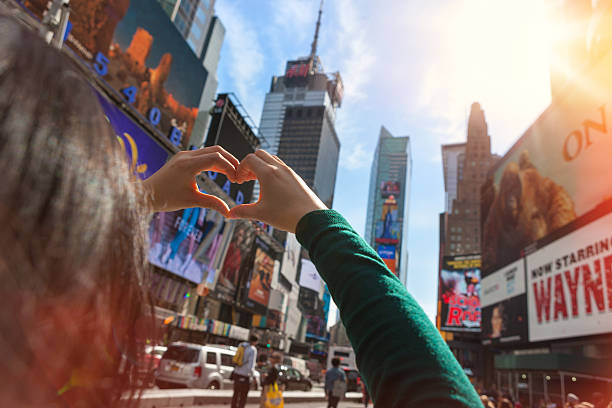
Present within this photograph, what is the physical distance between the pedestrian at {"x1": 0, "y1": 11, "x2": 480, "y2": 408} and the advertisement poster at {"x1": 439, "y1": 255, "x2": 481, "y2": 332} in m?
59.6

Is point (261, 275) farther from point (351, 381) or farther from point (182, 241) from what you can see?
point (351, 381)

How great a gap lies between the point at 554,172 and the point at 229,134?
2579 cm

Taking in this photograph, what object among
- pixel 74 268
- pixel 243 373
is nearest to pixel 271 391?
pixel 243 373

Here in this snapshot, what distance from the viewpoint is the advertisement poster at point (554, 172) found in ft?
71.5

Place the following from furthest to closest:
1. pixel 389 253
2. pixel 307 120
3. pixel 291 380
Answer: pixel 307 120, pixel 389 253, pixel 291 380

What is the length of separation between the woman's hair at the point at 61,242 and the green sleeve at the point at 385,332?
18.6 inches

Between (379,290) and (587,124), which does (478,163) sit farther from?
(379,290)

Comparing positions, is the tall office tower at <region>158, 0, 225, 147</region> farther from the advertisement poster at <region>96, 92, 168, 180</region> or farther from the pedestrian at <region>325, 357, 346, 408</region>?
the pedestrian at <region>325, 357, 346, 408</region>

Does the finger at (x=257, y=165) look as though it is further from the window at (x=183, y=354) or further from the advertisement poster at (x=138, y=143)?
the advertisement poster at (x=138, y=143)

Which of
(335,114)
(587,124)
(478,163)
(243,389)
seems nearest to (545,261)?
(587,124)

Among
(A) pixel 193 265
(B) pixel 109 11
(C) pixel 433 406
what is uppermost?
(B) pixel 109 11

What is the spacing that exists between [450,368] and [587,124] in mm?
27805

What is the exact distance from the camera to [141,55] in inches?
1033

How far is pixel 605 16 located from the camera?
23.5m
